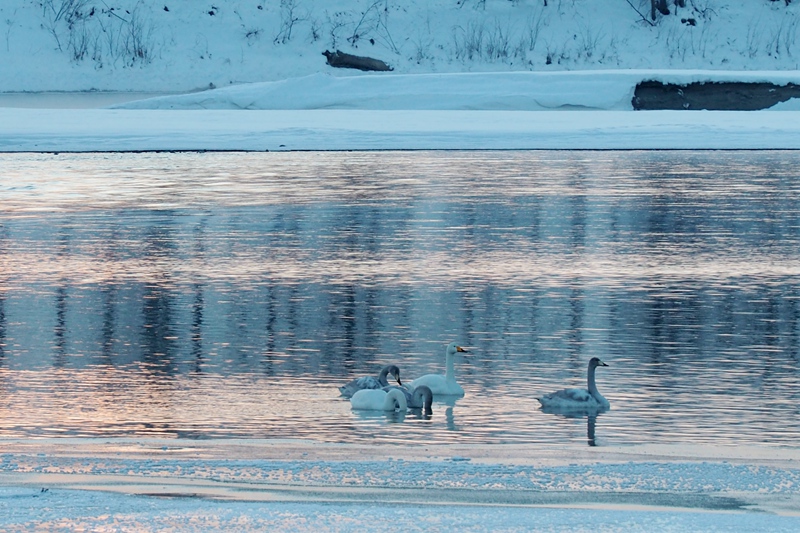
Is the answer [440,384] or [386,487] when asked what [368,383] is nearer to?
[440,384]

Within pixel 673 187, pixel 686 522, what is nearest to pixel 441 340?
pixel 686 522

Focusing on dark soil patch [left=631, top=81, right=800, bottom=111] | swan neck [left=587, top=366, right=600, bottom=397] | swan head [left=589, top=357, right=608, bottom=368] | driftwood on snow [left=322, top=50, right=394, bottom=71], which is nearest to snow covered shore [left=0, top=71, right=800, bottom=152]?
dark soil patch [left=631, top=81, right=800, bottom=111]

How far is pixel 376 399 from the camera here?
675cm

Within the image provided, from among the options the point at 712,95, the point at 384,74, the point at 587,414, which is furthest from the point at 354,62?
the point at 587,414

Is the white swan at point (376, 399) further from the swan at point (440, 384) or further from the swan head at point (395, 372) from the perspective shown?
the swan head at point (395, 372)

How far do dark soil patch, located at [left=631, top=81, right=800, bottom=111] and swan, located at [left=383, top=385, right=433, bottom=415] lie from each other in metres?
20.1

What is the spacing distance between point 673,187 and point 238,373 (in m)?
9.23

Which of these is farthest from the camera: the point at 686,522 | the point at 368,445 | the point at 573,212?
the point at 573,212

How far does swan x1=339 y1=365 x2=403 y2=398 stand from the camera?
6934 mm

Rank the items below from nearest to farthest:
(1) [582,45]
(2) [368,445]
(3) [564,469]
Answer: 1. (3) [564,469]
2. (2) [368,445]
3. (1) [582,45]

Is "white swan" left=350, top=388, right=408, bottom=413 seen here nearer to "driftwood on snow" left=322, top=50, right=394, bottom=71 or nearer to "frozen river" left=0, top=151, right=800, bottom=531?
"frozen river" left=0, top=151, right=800, bottom=531

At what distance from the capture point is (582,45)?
40562mm

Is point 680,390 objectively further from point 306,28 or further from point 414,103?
point 306,28

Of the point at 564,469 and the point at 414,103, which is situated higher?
the point at 414,103
